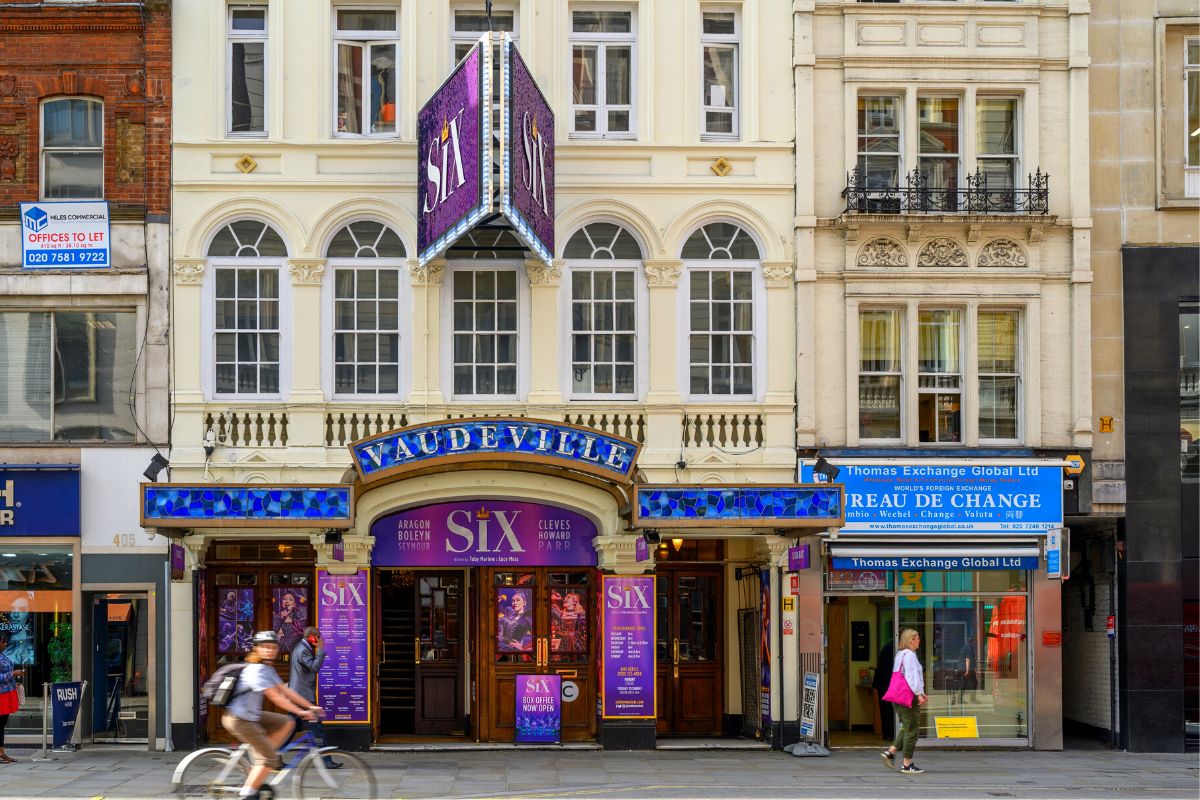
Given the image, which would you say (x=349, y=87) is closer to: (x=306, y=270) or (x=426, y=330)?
(x=306, y=270)

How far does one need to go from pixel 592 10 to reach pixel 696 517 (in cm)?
758

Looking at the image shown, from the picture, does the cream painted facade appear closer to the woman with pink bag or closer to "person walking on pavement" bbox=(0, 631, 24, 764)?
"person walking on pavement" bbox=(0, 631, 24, 764)

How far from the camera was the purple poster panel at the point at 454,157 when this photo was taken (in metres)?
18.9

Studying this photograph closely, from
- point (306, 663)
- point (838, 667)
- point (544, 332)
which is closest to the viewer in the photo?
point (306, 663)

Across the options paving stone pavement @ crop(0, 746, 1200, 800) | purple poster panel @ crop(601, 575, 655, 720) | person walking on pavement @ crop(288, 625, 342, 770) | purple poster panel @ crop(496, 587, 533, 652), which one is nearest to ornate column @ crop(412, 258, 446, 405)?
purple poster panel @ crop(496, 587, 533, 652)

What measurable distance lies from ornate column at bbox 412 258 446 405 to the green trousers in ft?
24.3

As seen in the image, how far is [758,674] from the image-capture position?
22078mm

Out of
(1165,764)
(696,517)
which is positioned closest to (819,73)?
(696,517)

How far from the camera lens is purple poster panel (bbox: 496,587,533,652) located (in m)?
22.2

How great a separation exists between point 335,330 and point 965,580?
9607mm

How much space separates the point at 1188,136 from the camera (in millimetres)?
22234

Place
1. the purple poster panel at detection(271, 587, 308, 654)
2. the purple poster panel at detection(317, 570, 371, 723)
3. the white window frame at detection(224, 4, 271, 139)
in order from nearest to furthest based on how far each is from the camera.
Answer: the purple poster panel at detection(317, 570, 371, 723)
the white window frame at detection(224, 4, 271, 139)
the purple poster panel at detection(271, 587, 308, 654)

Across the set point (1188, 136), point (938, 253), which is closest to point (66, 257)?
point (938, 253)

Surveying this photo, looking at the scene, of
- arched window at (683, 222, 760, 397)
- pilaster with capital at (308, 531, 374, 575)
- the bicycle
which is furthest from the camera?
arched window at (683, 222, 760, 397)
